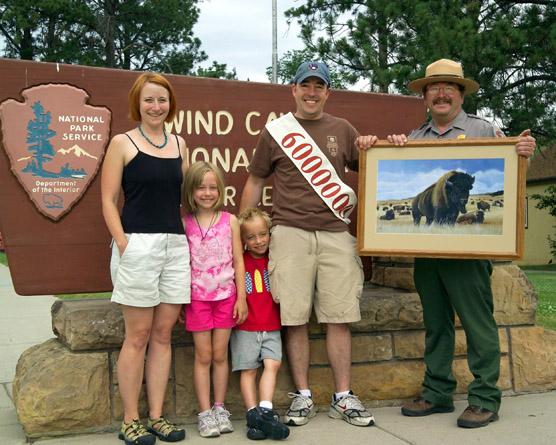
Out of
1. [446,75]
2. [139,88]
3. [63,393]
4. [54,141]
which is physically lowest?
[63,393]

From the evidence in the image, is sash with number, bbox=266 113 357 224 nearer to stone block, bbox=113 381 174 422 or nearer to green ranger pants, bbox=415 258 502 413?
green ranger pants, bbox=415 258 502 413

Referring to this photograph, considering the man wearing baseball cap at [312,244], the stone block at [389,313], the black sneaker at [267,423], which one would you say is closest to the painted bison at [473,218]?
the man wearing baseball cap at [312,244]

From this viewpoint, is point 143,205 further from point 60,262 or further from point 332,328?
point 332,328

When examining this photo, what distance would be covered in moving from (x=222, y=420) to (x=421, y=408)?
1.13 metres

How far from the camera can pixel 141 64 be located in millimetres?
24719

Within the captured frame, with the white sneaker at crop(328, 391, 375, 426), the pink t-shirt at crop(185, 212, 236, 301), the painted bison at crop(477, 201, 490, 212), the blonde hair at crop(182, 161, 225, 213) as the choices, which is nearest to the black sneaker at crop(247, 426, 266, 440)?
the white sneaker at crop(328, 391, 375, 426)

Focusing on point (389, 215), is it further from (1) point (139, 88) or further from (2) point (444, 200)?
(1) point (139, 88)

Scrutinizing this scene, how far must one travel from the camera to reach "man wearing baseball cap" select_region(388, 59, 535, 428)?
3.47m

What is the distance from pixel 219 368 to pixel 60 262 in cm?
113

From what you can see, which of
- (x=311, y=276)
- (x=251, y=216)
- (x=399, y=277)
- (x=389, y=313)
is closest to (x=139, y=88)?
(x=251, y=216)

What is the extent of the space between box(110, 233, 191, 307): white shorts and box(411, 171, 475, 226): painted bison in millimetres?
1286

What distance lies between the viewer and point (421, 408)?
3.68 meters

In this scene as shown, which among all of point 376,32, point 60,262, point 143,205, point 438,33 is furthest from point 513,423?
point 376,32

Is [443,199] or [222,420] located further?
[443,199]
